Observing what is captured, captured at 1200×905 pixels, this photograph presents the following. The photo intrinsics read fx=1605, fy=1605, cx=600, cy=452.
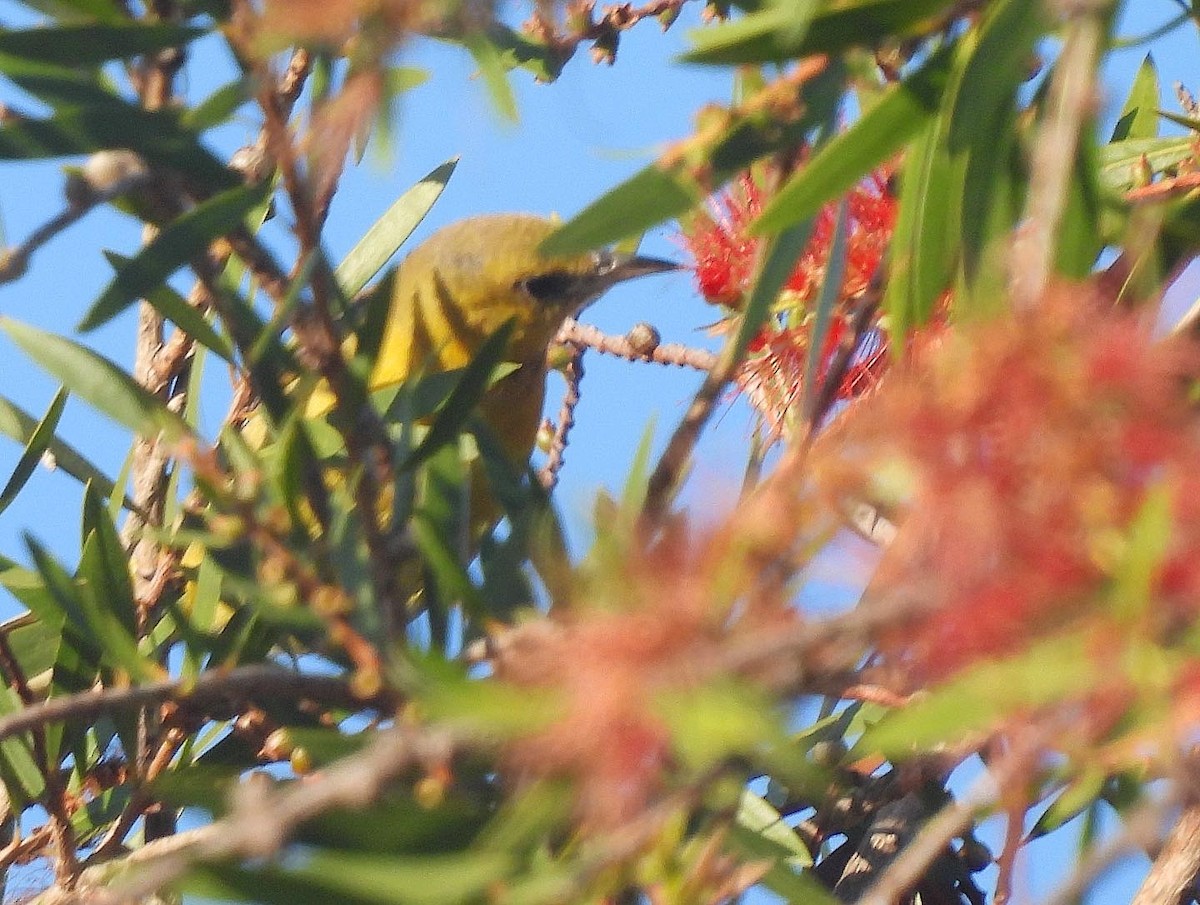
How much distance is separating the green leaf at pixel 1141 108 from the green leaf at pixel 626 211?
1.12 meters

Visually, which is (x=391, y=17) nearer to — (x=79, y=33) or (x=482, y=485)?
(x=79, y=33)

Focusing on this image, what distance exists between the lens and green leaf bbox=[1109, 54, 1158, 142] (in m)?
2.05

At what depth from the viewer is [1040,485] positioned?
2.46 ft

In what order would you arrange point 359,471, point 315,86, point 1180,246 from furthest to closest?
point 1180,246 → point 315,86 → point 359,471

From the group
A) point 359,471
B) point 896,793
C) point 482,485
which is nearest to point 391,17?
point 359,471

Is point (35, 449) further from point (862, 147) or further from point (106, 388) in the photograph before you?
point (862, 147)

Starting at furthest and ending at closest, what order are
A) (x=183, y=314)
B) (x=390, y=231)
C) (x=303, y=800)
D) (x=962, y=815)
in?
(x=390, y=231), (x=183, y=314), (x=962, y=815), (x=303, y=800)

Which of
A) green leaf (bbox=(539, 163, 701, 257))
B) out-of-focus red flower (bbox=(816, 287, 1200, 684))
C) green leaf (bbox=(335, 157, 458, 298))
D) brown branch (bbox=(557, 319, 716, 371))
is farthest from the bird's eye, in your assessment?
out-of-focus red flower (bbox=(816, 287, 1200, 684))

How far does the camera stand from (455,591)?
4.00ft

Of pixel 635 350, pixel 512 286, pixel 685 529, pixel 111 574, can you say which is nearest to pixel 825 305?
pixel 685 529

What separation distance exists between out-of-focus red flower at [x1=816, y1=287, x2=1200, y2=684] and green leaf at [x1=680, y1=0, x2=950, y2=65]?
0.35 metres

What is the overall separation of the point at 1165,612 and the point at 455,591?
2.02 ft

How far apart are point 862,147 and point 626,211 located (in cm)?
18

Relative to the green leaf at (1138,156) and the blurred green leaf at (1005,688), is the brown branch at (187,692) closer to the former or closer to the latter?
the blurred green leaf at (1005,688)
